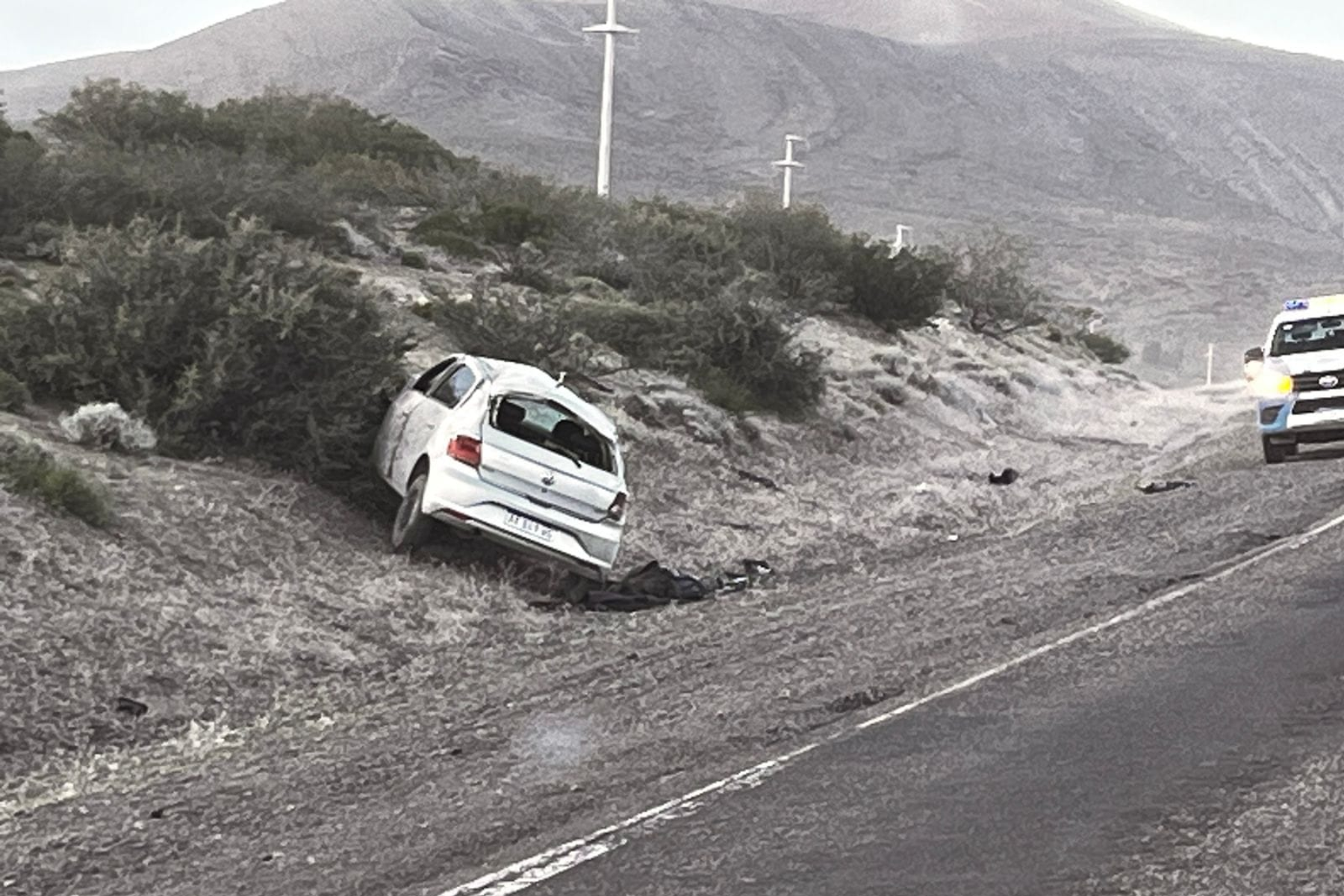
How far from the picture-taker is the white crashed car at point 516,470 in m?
13.1

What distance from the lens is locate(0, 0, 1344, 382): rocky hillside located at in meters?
103

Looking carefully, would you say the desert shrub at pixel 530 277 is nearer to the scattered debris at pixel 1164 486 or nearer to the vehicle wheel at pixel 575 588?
the scattered debris at pixel 1164 486

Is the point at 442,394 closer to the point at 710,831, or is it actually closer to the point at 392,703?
the point at 392,703

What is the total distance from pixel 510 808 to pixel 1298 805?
320 centimetres

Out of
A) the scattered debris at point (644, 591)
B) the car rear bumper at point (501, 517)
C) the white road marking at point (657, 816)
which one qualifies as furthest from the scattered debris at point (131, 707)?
the scattered debris at point (644, 591)

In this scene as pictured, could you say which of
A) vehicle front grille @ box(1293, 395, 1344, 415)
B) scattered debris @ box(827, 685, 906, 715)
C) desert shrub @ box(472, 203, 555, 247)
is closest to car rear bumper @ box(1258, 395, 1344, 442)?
vehicle front grille @ box(1293, 395, 1344, 415)

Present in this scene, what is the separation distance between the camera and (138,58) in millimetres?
142750

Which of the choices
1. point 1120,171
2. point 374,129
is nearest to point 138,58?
point 1120,171

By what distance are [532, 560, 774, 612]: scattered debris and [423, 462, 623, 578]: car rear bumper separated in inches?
11.8

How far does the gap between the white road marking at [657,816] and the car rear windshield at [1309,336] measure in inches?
422

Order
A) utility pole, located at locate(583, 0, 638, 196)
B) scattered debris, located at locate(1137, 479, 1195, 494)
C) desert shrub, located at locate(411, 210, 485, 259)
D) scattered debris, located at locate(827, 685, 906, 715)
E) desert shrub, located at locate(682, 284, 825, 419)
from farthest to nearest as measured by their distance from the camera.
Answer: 1. utility pole, located at locate(583, 0, 638, 196)
2. desert shrub, located at locate(411, 210, 485, 259)
3. desert shrub, located at locate(682, 284, 825, 419)
4. scattered debris, located at locate(1137, 479, 1195, 494)
5. scattered debris, located at locate(827, 685, 906, 715)

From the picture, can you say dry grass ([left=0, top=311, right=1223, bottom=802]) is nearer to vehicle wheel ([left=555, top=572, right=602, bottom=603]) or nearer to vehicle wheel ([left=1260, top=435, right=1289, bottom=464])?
vehicle wheel ([left=555, top=572, right=602, bottom=603])

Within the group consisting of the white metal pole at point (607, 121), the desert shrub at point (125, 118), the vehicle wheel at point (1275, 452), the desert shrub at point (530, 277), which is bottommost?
the vehicle wheel at point (1275, 452)

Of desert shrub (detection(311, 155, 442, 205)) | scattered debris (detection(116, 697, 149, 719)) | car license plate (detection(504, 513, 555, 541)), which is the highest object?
desert shrub (detection(311, 155, 442, 205))
